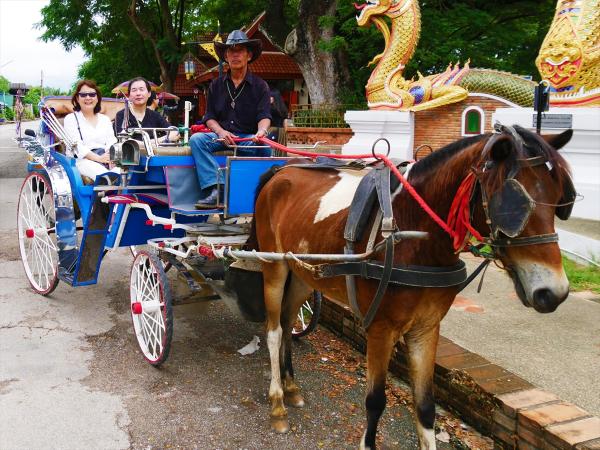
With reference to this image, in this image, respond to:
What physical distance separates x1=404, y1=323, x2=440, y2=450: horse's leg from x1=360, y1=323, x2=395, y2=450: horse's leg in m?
0.17

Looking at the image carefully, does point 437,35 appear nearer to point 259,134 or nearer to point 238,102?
point 238,102

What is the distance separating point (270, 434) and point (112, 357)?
166 cm

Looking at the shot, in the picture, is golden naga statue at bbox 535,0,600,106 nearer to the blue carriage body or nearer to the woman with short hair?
the blue carriage body

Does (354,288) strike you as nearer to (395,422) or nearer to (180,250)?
(395,422)

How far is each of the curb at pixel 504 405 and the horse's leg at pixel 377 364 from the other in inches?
29.0

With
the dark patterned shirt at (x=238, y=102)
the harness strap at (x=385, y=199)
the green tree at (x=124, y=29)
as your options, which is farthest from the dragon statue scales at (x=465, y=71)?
the green tree at (x=124, y=29)

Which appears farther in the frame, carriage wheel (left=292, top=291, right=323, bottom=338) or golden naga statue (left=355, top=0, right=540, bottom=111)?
golden naga statue (left=355, top=0, right=540, bottom=111)

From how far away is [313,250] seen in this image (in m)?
3.38

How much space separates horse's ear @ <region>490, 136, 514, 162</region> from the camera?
2354 millimetres

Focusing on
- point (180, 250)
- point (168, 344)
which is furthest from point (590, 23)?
point (168, 344)

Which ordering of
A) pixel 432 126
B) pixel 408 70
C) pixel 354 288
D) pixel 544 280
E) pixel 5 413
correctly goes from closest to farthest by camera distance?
pixel 544 280 → pixel 354 288 → pixel 5 413 → pixel 432 126 → pixel 408 70

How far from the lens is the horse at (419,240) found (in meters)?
2.34

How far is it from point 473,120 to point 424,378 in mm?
7829

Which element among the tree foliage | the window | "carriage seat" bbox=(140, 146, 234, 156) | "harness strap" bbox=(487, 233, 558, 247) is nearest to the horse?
"harness strap" bbox=(487, 233, 558, 247)
